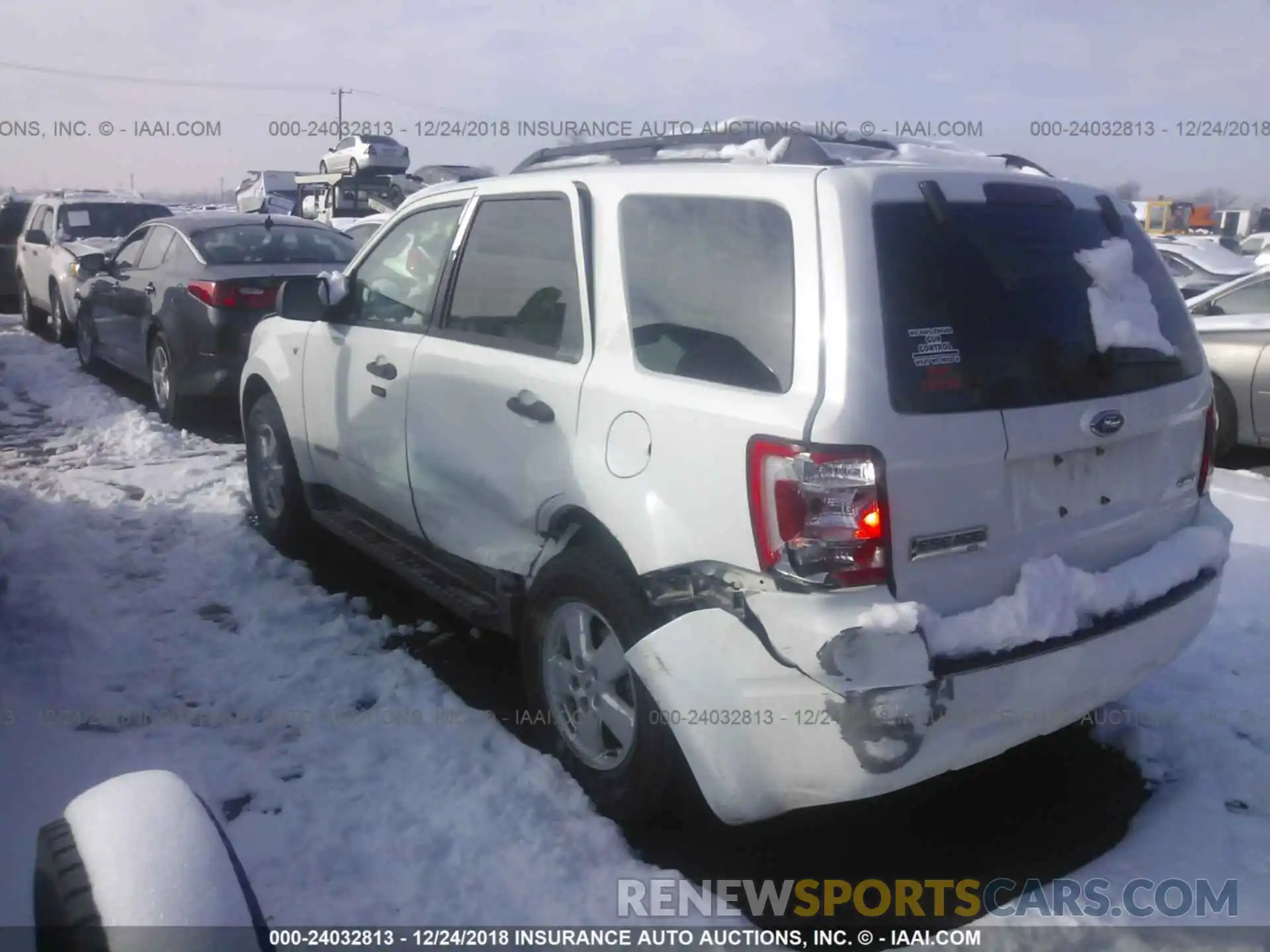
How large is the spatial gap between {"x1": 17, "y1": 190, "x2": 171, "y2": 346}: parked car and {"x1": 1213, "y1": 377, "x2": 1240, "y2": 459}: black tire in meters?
10.7

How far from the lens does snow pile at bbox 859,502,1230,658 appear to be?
2.55 metres

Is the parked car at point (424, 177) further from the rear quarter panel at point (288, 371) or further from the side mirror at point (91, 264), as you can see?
the rear quarter panel at point (288, 371)

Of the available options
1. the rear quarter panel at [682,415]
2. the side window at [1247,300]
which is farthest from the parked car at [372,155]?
the rear quarter panel at [682,415]

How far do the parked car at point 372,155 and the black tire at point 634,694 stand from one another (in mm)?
24328

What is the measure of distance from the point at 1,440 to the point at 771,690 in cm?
741

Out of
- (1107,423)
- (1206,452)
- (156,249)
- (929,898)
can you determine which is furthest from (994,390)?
(156,249)

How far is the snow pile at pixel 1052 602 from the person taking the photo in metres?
2.55

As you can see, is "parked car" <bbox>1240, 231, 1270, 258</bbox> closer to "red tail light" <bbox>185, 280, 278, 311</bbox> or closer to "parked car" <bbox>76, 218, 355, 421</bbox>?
"parked car" <bbox>76, 218, 355, 421</bbox>

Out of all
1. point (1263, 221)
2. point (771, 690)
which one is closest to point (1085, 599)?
point (771, 690)

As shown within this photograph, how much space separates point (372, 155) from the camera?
1048 inches

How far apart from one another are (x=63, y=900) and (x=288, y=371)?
12.3ft

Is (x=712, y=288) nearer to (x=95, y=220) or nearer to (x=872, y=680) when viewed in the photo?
(x=872, y=680)

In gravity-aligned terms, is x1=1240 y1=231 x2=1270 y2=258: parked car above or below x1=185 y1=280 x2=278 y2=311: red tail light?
above

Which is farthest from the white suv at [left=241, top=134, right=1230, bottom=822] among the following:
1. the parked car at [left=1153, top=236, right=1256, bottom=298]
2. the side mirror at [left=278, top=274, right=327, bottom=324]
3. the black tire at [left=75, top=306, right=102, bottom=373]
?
the parked car at [left=1153, top=236, right=1256, bottom=298]
